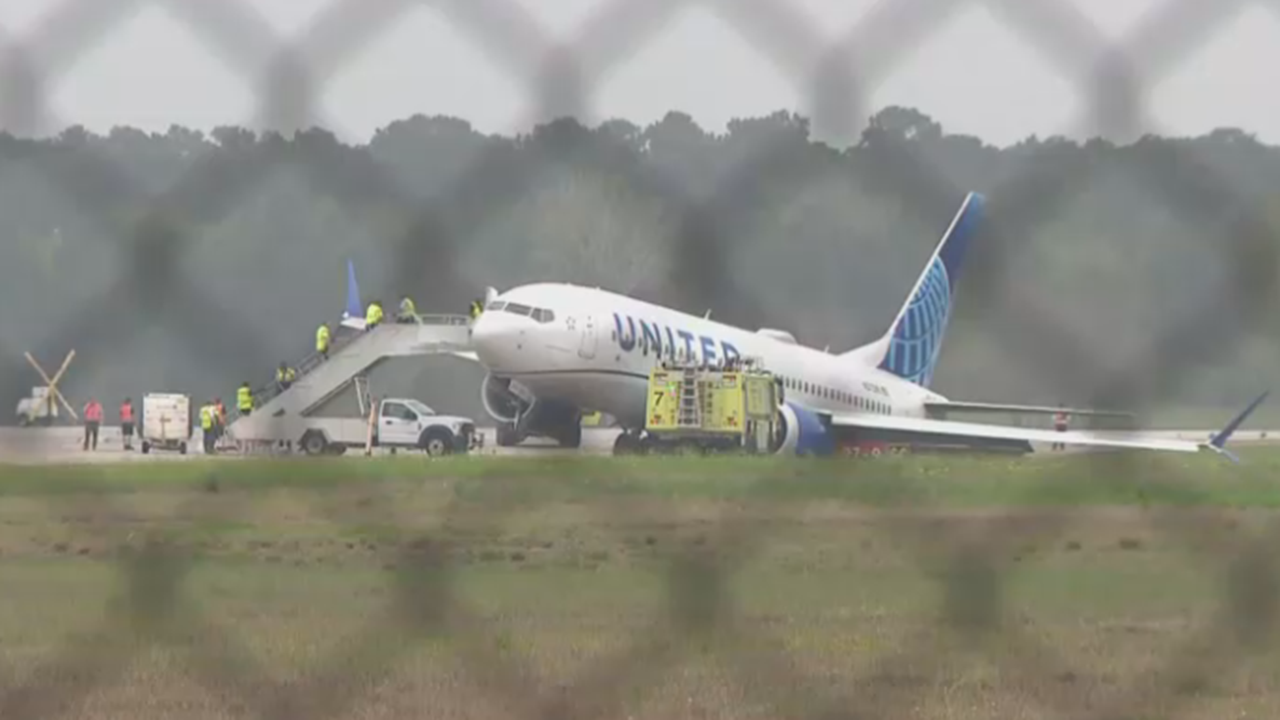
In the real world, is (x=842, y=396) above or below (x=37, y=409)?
above

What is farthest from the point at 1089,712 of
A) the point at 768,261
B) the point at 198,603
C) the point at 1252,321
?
the point at 198,603

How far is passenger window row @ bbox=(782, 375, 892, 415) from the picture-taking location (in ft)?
61.3

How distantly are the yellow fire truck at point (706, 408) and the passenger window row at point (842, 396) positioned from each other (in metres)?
1.54

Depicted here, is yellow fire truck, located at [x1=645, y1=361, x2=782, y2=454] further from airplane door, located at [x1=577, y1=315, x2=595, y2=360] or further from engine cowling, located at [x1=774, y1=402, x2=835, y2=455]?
airplane door, located at [x1=577, y1=315, x2=595, y2=360]

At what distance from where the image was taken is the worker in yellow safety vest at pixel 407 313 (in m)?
2.05

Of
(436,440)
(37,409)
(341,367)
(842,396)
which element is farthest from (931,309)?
(436,440)

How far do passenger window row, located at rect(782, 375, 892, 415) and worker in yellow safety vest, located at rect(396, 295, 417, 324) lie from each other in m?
16.0

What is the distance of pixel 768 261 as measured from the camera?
210 centimetres

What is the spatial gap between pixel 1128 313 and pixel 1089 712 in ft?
3.62

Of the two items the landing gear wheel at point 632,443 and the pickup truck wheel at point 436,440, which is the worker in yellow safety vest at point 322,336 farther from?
the pickup truck wheel at point 436,440

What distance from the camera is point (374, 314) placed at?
232cm

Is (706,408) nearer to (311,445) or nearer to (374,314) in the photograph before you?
(311,445)

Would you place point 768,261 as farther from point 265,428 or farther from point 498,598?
point 265,428

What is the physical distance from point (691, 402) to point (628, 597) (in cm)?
1193
